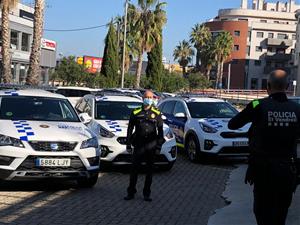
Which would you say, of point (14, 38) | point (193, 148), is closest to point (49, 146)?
point (193, 148)

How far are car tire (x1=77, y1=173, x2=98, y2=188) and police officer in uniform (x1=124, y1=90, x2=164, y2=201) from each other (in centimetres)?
81

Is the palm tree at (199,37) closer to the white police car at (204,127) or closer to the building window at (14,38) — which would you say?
the building window at (14,38)

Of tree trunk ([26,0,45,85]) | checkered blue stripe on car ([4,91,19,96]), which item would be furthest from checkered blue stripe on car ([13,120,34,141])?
tree trunk ([26,0,45,85])

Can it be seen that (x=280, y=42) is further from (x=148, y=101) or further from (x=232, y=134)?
(x=148, y=101)

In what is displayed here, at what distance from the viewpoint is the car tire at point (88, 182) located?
27.5ft

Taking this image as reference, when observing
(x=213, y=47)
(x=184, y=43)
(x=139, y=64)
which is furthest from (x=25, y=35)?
(x=184, y=43)

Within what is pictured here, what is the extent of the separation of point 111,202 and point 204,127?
4.89 metres

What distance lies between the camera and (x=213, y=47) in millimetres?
85250

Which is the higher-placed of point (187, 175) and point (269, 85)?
point (269, 85)

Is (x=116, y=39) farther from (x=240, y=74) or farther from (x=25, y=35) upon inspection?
(x=240, y=74)

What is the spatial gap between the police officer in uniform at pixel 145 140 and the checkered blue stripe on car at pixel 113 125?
237 centimetres

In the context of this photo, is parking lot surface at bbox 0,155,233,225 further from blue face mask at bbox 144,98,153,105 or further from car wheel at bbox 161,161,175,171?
blue face mask at bbox 144,98,153,105

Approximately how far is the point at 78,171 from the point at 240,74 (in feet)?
317

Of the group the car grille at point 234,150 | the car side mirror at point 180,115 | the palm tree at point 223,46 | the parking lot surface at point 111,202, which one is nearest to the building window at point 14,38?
the palm tree at point 223,46
